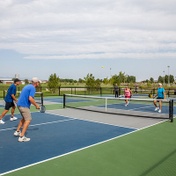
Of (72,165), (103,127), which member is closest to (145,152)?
(72,165)

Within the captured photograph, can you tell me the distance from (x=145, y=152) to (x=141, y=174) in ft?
4.33

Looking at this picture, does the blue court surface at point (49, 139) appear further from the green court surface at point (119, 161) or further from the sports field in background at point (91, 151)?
the green court surface at point (119, 161)

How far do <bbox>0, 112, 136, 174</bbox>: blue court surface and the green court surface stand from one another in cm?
41

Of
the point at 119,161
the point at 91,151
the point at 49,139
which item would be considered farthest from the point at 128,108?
the point at 119,161

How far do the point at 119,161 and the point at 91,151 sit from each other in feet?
2.77

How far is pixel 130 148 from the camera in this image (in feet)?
18.9

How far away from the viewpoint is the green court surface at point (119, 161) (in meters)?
4.25

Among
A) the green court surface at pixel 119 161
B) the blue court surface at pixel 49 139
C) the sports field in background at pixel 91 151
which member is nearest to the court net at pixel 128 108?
the sports field in background at pixel 91 151

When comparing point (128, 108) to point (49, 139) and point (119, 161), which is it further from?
point (119, 161)

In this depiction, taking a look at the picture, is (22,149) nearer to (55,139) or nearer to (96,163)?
(55,139)

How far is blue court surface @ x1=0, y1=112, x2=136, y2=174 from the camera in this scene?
501 centimetres

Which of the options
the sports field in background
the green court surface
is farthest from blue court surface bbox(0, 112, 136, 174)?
the green court surface

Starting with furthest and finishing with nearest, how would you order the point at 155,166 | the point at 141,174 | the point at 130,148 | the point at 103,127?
the point at 103,127 < the point at 130,148 < the point at 155,166 < the point at 141,174

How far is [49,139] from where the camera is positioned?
668cm
